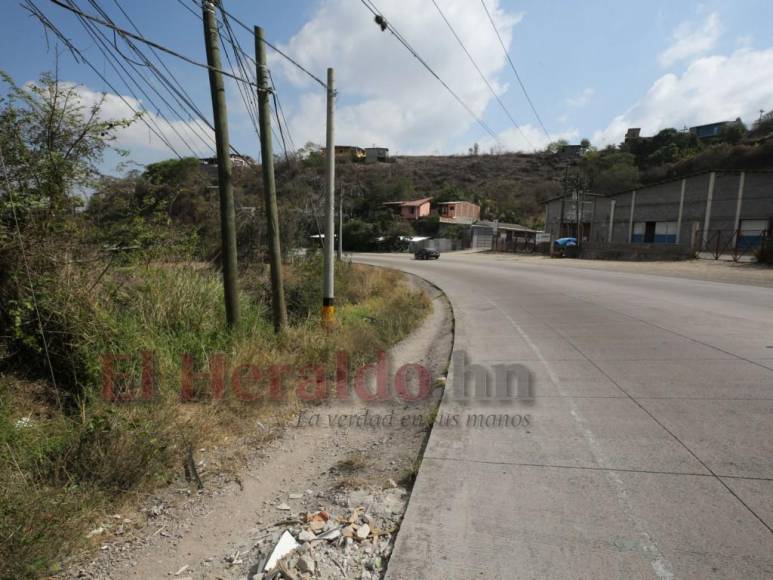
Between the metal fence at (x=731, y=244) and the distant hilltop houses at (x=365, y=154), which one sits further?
the distant hilltop houses at (x=365, y=154)

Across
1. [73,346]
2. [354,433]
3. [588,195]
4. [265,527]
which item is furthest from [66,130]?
[588,195]

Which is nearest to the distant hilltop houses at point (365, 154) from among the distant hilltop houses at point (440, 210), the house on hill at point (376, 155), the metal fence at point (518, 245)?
the house on hill at point (376, 155)

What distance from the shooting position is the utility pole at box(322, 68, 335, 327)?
922 centimetres

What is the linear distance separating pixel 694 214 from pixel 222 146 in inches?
1635

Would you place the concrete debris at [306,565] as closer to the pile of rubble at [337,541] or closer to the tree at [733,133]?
the pile of rubble at [337,541]

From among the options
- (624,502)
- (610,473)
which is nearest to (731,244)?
(610,473)

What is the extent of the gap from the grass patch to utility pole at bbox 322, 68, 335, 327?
0.44 meters

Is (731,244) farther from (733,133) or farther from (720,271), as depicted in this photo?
(733,133)

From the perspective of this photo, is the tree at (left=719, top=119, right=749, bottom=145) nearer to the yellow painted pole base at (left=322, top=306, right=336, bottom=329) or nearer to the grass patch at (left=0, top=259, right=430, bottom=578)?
the yellow painted pole base at (left=322, top=306, right=336, bottom=329)

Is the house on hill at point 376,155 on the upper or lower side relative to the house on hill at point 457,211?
upper

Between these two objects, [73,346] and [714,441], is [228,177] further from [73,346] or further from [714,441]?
[714,441]

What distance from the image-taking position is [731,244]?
1256 inches

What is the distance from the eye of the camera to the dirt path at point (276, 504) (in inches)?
112

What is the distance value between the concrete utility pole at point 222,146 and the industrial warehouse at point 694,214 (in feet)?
102
